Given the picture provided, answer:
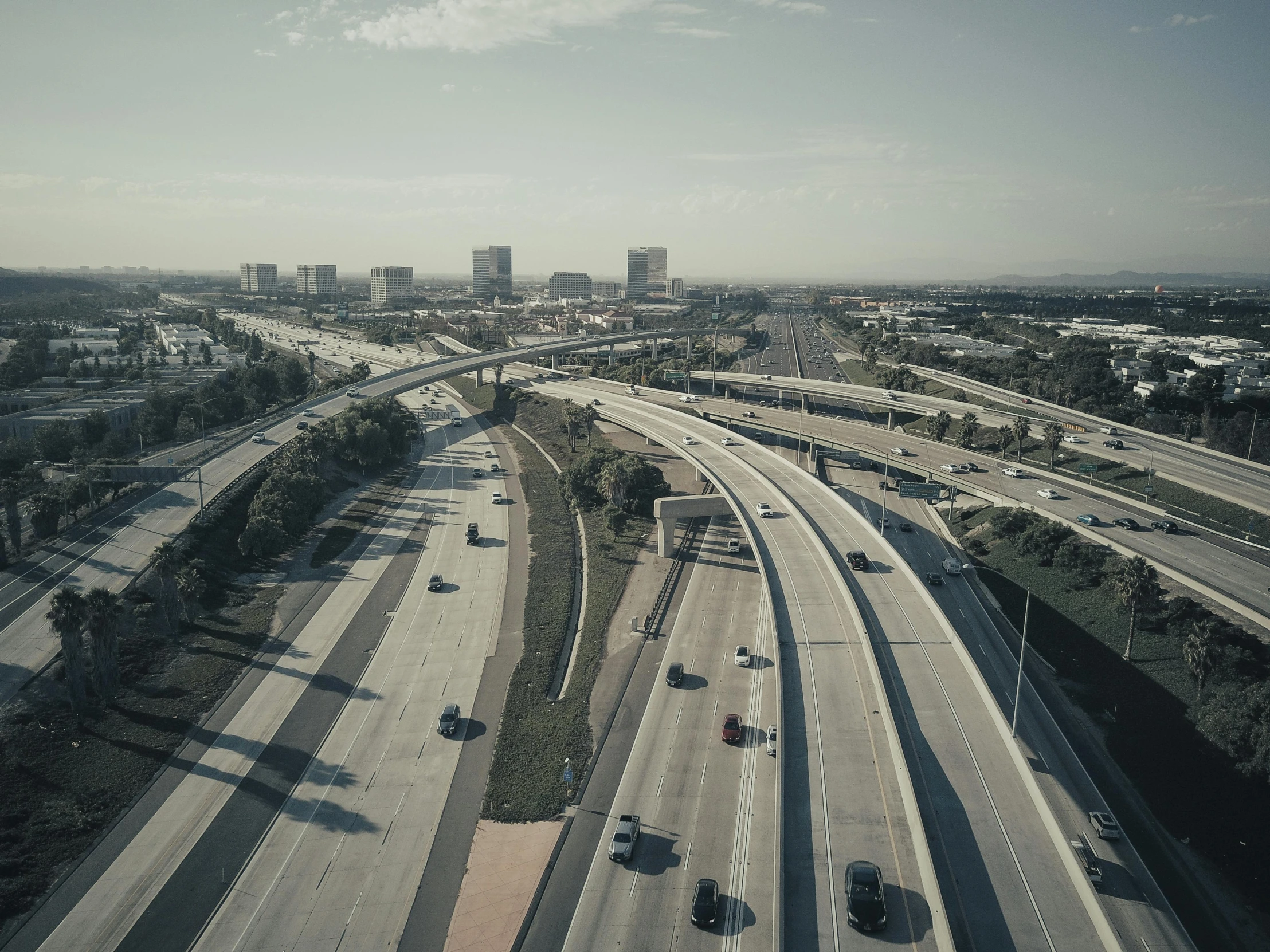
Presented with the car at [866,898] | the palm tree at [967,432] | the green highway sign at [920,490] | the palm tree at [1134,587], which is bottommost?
the car at [866,898]

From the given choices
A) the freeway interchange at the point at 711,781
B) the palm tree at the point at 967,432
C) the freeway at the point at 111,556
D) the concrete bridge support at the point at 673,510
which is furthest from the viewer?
the palm tree at the point at 967,432

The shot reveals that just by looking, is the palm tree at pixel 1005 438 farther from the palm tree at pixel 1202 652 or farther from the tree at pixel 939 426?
the palm tree at pixel 1202 652

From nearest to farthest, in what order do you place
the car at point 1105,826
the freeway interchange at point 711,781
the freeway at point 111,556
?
the freeway interchange at point 711,781, the car at point 1105,826, the freeway at point 111,556

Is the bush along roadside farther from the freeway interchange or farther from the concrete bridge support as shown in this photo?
Result: the concrete bridge support

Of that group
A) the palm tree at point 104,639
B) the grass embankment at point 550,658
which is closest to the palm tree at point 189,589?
the palm tree at point 104,639

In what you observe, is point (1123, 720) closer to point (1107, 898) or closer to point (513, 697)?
point (1107, 898)

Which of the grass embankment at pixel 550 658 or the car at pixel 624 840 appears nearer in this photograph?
the car at pixel 624 840
